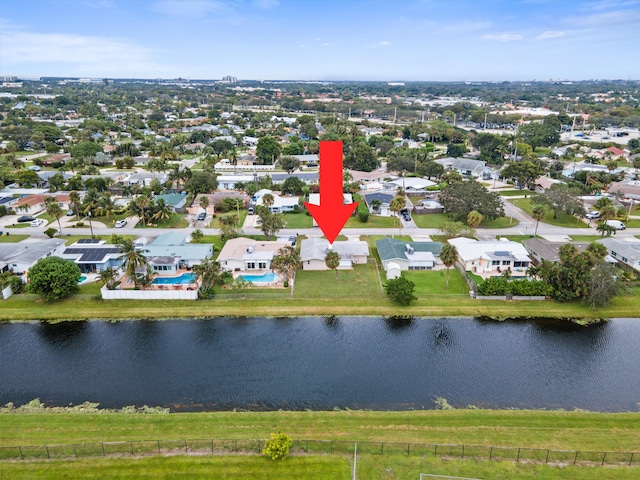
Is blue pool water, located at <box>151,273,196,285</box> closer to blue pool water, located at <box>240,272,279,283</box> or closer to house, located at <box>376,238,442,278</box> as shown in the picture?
blue pool water, located at <box>240,272,279,283</box>

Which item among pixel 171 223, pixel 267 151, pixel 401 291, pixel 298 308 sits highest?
pixel 267 151

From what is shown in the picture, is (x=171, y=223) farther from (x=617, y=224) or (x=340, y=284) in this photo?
(x=617, y=224)

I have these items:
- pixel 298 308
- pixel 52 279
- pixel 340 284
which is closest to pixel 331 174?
pixel 298 308

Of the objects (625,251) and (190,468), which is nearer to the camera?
(190,468)

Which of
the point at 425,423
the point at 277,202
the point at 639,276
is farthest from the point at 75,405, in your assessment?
the point at 639,276

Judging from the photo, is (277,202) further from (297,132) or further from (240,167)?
(297,132)

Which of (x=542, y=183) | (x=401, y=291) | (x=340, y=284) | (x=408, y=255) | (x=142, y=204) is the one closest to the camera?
(x=401, y=291)
